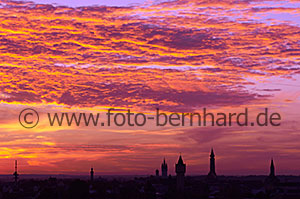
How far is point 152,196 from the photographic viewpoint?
151 m

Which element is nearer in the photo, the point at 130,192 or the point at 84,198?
the point at 84,198

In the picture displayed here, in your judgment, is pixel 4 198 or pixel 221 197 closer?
pixel 4 198

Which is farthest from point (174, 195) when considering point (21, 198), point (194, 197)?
point (21, 198)

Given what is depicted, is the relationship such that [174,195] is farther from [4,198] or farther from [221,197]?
[4,198]

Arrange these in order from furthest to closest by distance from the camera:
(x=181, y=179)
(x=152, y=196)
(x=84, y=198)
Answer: (x=181, y=179) < (x=152, y=196) < (x=84, y=198)

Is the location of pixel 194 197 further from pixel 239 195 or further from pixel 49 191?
pixel 49 191

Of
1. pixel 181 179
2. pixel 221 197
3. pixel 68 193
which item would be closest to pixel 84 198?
pixel 68 193

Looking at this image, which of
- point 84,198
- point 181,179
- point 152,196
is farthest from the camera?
point 181,179

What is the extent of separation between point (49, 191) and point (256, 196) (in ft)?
209

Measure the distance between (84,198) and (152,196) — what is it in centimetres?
2321

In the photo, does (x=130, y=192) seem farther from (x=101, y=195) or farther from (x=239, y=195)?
(x=239, y=195)

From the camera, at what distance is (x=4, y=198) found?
145 meters

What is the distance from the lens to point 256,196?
159 meters

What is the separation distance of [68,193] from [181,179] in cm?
6787
